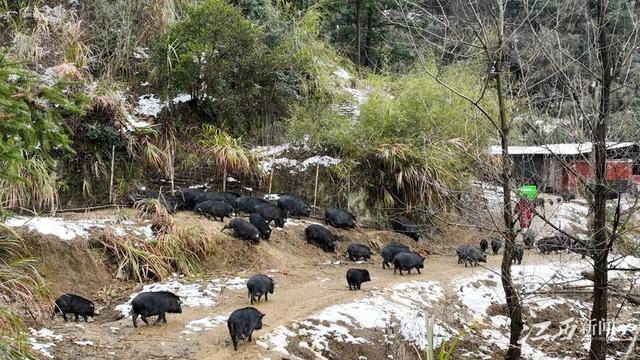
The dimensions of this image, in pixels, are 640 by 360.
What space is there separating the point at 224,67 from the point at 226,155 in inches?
80.3

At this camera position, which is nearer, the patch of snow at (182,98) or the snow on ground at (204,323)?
the snow on ground at (204,323)

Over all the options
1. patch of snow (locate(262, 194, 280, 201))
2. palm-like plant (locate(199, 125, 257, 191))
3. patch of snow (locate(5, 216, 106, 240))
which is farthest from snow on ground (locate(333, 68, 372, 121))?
patch of snow (locate(5, 216, 106, 240))

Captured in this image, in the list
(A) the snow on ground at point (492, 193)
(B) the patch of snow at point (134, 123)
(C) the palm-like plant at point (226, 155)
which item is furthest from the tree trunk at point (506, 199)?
(B) the patch of snow at point (134, 123)

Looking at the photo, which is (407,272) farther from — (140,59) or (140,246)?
(140,59)

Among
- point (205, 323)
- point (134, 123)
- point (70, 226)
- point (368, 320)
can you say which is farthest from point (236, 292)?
point (134, 123)

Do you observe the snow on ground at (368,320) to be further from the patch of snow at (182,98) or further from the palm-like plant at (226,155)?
the patch of snow at (182,98)

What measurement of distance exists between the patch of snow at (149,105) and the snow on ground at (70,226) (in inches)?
193

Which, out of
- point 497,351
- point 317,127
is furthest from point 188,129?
point 497,351

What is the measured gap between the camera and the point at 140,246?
30.6ft

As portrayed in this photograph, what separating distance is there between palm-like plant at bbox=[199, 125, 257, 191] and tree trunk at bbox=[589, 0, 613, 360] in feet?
27.7

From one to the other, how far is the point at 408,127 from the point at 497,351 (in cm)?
665

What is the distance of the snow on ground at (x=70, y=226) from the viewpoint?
863 cm

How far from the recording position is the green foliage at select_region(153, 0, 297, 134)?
13.1 metres

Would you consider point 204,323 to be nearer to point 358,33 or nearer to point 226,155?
point 226,155
